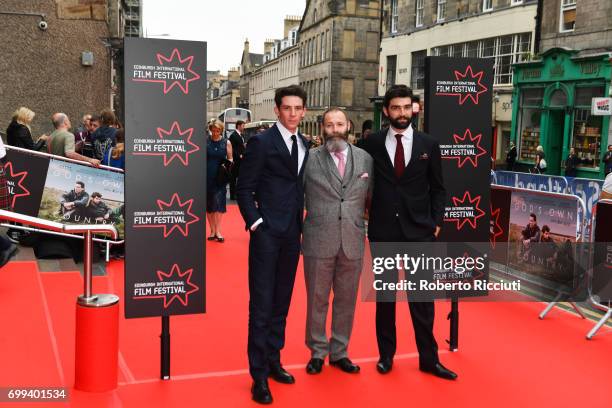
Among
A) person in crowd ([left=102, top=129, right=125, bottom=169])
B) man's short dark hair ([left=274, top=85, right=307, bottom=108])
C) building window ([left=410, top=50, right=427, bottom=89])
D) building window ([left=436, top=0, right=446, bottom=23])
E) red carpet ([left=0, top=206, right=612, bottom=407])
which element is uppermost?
building window ([left=436, top=0, right=446, bottom=23])

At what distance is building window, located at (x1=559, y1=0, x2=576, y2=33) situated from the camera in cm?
2398

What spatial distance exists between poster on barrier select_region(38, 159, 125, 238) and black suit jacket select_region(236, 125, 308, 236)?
16.3ft

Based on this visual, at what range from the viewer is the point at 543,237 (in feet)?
25.1

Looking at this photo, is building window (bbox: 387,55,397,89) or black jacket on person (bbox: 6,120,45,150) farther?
building window (bbox: 387,55,397,89)

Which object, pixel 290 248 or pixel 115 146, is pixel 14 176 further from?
pixel 290 248

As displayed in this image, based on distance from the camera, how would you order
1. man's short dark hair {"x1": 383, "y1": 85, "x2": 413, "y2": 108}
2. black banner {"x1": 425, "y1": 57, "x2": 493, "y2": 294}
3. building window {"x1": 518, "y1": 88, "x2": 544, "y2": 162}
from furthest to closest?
building window {"x1": 518, "y1": 88, "x2": 544, "y2": 162} → black banner {"x1": 425, "y1": 57, "x2": 493, "y2": 294} → man's short dark hair {"x1": 383, "y1": 85, "x2": 413, "y2": 108}

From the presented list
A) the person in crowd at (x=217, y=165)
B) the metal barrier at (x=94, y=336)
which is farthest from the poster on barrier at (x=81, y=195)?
the metal barrier at (x=94, y=336)

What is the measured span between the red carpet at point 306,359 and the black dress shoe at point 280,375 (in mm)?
79

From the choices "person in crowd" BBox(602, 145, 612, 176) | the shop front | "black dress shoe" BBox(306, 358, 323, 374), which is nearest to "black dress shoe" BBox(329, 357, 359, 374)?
"black dress shoe" BBox(306, 358, 323, 374)

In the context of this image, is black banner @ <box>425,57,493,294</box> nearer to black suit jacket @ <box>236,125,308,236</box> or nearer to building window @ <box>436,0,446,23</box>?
black suit jacket @ <box>236,125,308,236</box>

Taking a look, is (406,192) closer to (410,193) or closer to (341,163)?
(410,193)

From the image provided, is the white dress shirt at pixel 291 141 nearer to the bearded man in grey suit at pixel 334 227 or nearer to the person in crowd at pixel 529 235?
the bearded man in grey suit at pixel 334 227

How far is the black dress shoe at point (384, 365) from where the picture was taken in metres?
4.97

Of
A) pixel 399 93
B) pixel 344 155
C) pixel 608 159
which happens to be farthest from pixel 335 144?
pixel 608 159
